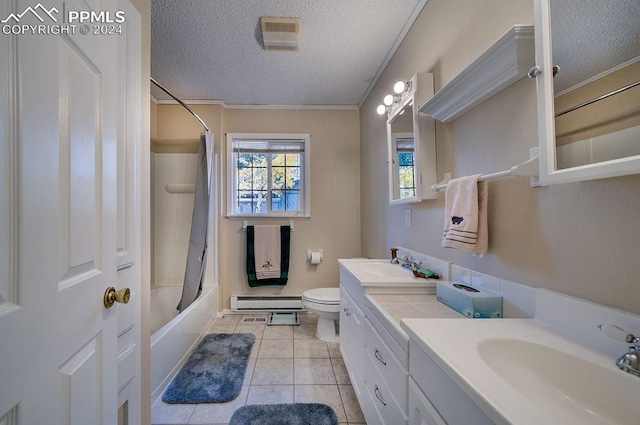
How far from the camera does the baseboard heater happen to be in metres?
2.74

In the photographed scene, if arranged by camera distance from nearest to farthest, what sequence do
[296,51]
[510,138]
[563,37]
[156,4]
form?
[563,37] < [510,138] < [156,4] < [296,51]

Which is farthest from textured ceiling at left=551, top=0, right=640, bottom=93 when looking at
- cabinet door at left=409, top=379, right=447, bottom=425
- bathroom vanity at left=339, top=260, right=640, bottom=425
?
cabinet door at left=409, top=379, right=447, bottom=425

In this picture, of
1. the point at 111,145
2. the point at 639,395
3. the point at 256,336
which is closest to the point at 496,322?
the point at 639,395

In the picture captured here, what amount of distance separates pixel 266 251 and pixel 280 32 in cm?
197

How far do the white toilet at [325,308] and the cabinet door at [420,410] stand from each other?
1344 millimetres

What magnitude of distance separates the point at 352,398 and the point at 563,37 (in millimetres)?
1929

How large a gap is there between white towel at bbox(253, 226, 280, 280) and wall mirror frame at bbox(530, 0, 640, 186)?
92.5 inches

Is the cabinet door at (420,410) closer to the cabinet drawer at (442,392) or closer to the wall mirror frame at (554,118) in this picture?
the cabinet drawer at (442,392)

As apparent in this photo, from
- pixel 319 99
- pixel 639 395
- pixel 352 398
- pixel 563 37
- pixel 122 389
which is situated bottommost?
pixel 352 398

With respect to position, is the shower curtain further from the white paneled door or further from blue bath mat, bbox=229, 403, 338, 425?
the white paneled door

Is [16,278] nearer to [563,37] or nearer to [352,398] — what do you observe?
[563,37]

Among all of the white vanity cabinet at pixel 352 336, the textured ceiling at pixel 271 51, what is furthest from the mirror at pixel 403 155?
the white vanity cabinet at pixel 352 336

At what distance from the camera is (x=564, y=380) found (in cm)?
58

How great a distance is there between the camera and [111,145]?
75 centimetres
